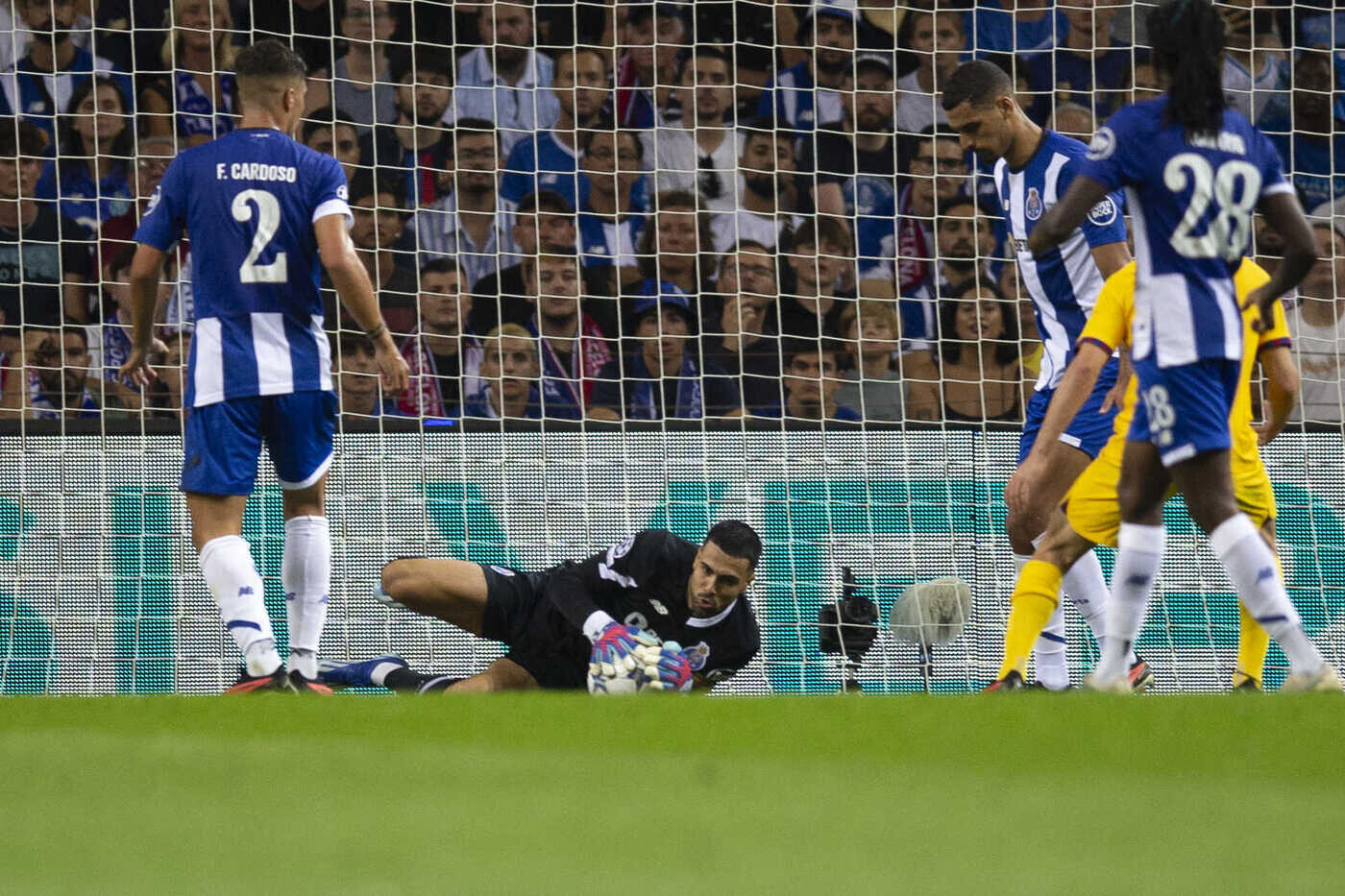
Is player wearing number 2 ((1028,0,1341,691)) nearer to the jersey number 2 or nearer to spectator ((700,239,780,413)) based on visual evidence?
the jersey number 2

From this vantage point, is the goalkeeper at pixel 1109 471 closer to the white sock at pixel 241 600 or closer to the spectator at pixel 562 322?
the white sock at pixel 241 600

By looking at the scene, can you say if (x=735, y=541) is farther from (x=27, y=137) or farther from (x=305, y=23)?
(x=27, y=137)

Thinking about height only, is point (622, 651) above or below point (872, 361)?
below

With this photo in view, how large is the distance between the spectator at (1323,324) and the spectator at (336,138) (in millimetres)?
4617

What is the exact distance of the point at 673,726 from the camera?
3.74m

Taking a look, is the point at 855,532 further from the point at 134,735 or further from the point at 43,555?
the point at 134,735

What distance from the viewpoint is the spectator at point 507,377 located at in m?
8.30

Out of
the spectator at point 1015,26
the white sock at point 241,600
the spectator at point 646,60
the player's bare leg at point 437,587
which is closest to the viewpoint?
the white sock at point 241,600

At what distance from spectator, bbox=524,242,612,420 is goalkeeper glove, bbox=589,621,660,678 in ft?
9.68

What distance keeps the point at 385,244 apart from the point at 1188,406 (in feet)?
16.9

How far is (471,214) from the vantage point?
8.62 meters

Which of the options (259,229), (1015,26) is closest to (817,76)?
(1015,26)

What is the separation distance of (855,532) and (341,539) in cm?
228

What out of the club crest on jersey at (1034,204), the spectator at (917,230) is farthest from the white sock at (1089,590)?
the spectator at (917,230)
